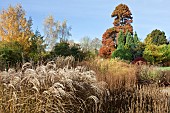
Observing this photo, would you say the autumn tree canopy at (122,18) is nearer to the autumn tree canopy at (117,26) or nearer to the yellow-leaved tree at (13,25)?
the autumn tree canopy at (117,26)

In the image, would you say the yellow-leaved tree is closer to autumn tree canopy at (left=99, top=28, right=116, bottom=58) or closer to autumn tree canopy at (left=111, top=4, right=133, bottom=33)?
autumn tree canopy at (left=99, top=28, right=116, bottom=58)

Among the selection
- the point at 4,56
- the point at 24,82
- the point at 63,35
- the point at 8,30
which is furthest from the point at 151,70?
the point at 63,35

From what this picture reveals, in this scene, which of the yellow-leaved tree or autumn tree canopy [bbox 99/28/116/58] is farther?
autumn tree canopy [bbox 99/28/116/58]

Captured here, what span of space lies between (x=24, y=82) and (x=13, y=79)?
0.20m

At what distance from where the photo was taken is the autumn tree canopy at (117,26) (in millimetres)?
33562

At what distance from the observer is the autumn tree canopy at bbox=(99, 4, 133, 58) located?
33.6 m

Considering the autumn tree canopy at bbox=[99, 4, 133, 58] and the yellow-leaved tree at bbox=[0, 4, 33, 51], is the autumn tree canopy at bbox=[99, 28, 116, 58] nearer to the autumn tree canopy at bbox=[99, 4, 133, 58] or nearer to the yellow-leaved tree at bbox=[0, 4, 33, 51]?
the autumn tree canopy at bbox=[99, 4, 133, 58]

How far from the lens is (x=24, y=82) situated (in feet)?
13.7

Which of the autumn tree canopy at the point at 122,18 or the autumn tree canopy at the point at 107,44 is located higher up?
the autumn tree canopy at the point at 122,18

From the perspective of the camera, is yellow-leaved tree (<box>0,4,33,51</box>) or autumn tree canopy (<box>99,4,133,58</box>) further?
autumn tree canopy (<box>99,4,133,58</box>)

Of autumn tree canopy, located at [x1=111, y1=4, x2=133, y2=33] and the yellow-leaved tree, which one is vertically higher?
autumn tree canopy, located at [x1=111, y1=4, x2=133, y2=33]

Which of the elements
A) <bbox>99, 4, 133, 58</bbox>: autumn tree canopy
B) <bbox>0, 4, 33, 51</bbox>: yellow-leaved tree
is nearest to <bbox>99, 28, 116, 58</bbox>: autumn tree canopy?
<bbox>99, 4, 133, 58</bbox>: autumn tree canopy

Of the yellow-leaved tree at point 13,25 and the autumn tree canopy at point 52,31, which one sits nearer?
the yellow-leaved tree at point 13,25

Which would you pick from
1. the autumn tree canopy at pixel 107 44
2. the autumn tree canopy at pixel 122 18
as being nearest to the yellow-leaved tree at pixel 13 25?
the autumn tree canopy at pixel 107 44
